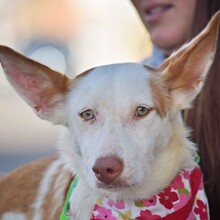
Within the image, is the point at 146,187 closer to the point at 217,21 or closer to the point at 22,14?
the point at 217,21

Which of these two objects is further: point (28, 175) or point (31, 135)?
point (31, 135)

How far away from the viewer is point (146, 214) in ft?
9.20

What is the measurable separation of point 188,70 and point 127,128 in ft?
1.20

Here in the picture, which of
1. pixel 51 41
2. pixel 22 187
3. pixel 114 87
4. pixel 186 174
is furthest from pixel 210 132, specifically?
pixel 51 41

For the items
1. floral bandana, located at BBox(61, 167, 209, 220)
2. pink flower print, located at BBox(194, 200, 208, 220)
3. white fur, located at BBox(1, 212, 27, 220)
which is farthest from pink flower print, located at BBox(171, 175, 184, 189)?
white fur, located at BBox(1, 212, 27, 220)

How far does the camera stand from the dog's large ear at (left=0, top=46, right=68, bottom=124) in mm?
2789

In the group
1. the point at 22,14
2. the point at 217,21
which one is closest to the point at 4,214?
the point at 217,21

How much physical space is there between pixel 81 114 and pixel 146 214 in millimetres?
476

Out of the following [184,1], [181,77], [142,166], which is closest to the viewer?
[142,166]

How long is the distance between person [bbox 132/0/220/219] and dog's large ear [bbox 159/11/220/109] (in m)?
0.50

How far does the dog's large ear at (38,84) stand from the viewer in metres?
2.79

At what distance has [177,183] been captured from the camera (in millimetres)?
2846

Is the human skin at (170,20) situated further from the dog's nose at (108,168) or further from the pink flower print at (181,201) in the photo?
the dog's nose at (108,168)

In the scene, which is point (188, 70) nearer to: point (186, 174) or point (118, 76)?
point (118, 76)
